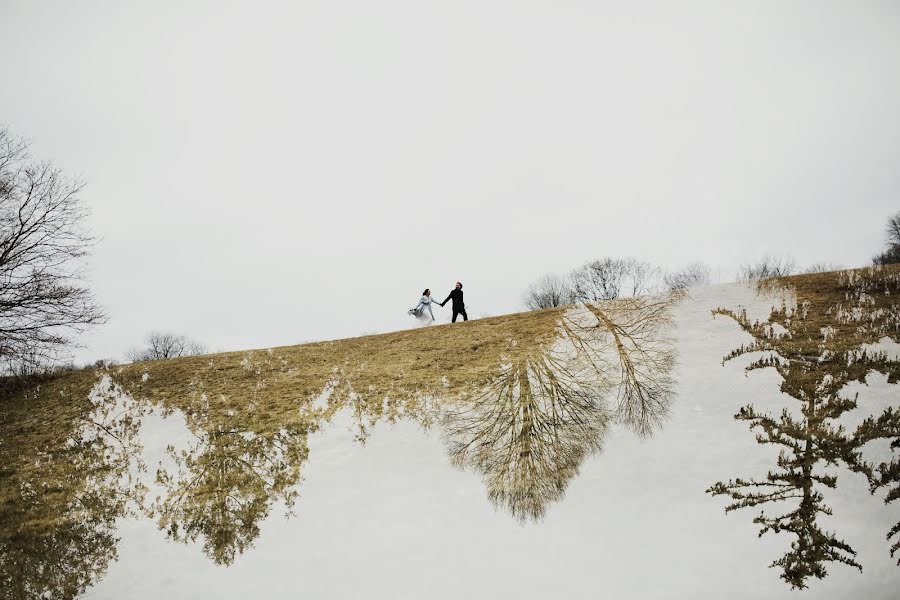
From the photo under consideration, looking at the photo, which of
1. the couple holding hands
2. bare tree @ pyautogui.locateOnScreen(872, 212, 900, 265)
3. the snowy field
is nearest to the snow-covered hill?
the snowy field

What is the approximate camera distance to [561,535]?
22.3ft

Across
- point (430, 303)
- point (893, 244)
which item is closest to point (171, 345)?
point (430, 303)

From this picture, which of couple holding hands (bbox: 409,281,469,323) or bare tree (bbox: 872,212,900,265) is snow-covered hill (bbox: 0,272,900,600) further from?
bare tree (bbox: 872,212,900,265)

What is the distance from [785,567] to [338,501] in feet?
24.1

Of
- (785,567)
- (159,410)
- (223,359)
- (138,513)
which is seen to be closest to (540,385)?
(785,567)

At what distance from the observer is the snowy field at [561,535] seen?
5.81 meters

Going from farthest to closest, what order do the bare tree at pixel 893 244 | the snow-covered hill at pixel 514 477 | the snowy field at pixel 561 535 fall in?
the bare tree at pixel 893 244
the snow-covered hill at pixel 514 477
the snowy field at pixel 561 535

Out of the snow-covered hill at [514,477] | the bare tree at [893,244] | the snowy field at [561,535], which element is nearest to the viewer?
the snowy field at [561,535]

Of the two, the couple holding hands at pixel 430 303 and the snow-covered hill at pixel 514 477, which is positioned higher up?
the couple holding hands at pixel 430 303

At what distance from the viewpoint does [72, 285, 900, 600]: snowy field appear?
581cm

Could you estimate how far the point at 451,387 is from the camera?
12297 mm

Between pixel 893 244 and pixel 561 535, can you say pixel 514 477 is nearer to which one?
pixel 561 535

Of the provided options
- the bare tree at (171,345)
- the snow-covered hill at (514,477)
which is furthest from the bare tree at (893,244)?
the bare tree at (171,345)

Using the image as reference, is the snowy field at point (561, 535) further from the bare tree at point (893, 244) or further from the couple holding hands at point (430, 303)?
the bare tree at point (893, 244)
